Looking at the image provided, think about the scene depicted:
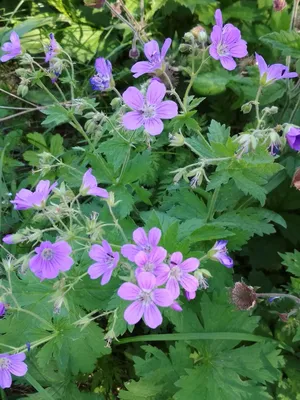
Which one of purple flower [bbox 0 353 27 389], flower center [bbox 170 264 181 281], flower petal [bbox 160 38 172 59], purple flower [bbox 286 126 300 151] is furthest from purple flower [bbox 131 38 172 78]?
purple flower [bbox 0 353 27 389]

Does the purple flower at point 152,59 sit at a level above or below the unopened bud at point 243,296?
above

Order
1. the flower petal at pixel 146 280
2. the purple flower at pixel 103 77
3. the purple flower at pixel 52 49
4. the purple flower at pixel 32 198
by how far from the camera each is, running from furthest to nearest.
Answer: the purple flower at pixel 52 49, the purple flower at pixel 103 77, the purple flower at pixel 32 198, the flower petal at pixel 146 280

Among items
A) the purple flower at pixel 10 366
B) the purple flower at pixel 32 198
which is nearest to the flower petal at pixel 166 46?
the purple flower at pixel 32 198

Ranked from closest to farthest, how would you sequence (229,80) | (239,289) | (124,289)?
(124,289) < (239,289) < (229,80)

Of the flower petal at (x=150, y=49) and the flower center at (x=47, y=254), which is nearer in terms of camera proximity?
the flower center at (x=47, y=254)

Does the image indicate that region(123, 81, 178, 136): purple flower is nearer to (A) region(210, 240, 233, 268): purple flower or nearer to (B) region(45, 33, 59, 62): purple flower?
(A) region(210, 240, 233, 268): purple flower

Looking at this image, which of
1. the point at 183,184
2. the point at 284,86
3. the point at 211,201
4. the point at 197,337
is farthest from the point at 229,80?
the point at 197,337

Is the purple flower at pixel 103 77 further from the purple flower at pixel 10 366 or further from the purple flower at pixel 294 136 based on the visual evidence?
the purple flower at pixel 10 366

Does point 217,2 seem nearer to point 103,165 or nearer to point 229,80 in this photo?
point 229,80
